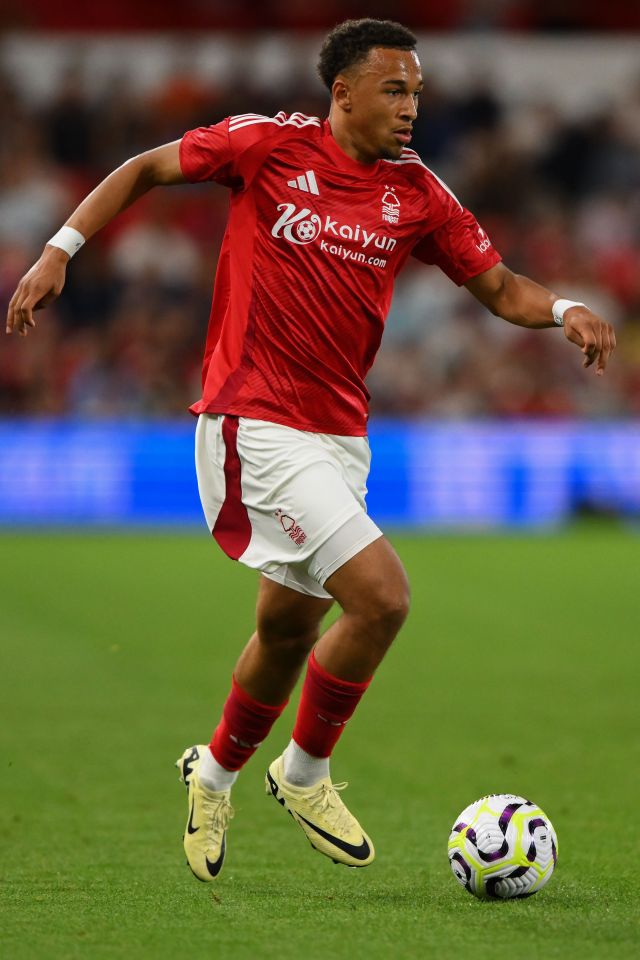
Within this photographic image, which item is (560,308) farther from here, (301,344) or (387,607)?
(387,607)

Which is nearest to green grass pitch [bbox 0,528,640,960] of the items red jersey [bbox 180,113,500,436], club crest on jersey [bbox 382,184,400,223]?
red jersey [bbox 180,113,500,436]

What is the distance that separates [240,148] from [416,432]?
36.6 ft

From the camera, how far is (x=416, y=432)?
15992 mm

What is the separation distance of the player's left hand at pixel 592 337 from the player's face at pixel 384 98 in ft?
2.50

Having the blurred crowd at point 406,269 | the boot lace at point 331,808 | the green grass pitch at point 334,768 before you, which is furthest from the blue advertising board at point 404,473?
the boot lace at point 331,808

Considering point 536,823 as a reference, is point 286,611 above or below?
above

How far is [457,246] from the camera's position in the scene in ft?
17.0

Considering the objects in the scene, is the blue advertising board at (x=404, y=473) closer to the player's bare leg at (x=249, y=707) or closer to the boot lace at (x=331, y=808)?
the player's bare leg at (x=249, y=707)

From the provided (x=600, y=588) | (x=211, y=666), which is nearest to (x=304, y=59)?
(x=600, y=588)

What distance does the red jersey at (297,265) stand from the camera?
488cm

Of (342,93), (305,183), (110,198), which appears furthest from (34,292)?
(342,93)

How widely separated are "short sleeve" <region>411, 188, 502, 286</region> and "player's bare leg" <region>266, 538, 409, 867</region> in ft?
3.33

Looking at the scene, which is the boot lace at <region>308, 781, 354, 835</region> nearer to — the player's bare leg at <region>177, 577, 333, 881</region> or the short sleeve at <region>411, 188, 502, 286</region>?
the player's bare leg at <region>177, 577, 333, 881</region>

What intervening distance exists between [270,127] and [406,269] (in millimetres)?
13843
